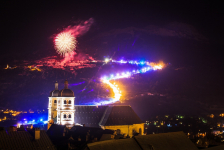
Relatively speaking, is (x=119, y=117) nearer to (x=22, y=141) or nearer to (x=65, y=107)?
(x=65, y=107)

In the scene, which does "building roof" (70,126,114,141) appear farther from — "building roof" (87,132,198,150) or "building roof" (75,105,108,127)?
"building roof" (87,132,198,150)

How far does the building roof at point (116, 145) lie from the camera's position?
3996 centimetres

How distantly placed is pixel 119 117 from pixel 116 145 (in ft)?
175

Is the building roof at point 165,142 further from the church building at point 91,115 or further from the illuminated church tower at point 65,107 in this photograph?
the illuminated church tower at point 65,107

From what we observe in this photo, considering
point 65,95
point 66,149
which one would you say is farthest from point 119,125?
point 66,149

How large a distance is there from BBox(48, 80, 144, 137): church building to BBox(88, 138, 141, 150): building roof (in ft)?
152

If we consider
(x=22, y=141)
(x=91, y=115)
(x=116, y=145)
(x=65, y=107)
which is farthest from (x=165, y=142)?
(x=91, y=115)

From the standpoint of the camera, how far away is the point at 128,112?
97.1m

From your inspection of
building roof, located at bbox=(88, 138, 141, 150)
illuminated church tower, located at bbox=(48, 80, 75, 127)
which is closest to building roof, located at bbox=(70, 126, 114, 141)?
illuminated church tower, located at bbox=(48, 80, 75, 127)

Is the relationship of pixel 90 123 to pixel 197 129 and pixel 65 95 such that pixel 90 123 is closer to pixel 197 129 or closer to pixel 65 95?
pixel 65 95

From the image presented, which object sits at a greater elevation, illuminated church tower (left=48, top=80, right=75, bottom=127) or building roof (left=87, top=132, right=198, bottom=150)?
illuminated church tower (left=48, top=80, right=75, bottom=127)

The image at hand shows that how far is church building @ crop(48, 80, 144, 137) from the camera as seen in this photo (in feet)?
305

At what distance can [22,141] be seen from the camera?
1831 inches

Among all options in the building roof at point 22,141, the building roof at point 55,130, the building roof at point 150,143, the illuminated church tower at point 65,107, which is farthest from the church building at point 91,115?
the building roof at point 22,141
